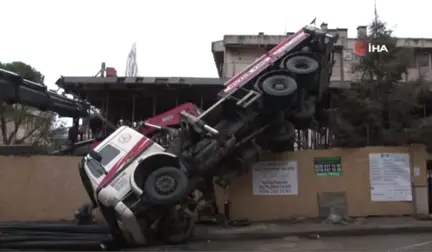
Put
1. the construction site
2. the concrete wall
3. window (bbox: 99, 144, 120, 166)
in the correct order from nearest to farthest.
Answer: the construction site
window (bbox: 99, 144, 120, 166)
the concrete wall

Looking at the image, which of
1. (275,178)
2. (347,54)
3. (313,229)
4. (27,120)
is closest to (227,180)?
(275,178)

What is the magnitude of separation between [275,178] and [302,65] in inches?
140

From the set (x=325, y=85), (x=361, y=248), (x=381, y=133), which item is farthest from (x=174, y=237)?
(x=381, y=133)

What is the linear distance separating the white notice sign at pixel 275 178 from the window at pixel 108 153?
510 centimetres

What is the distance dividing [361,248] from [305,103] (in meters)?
4.73

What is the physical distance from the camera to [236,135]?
12.5 metres

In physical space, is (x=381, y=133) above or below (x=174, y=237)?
above

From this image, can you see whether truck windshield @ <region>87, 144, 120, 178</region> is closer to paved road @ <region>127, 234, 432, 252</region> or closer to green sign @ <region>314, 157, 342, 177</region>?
paved road @ <region>127, 234, 432, 252</region>

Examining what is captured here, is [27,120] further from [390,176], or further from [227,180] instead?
[390,176]

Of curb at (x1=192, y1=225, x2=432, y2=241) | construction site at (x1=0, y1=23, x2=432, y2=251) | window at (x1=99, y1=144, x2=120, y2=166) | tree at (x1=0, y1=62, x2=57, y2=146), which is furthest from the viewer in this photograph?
tree at (x1=0, y1=62, x2=57, y2=146)

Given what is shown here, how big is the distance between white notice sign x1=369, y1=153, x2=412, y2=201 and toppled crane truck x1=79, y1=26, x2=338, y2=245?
247 cm

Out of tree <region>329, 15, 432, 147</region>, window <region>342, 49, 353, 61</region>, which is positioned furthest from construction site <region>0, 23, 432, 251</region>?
window <region>342, 49, 353, 61</region>

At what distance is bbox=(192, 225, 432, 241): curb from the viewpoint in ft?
39.4

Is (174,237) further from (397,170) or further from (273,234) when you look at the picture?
(397,170)
